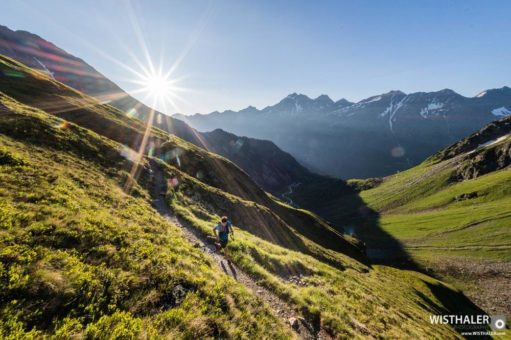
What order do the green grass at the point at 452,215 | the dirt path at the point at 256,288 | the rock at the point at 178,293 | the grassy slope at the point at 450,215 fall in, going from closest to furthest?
the rock at the point at 178,293 → the dirt path at the point at 256,288 → the green grass at the point at 452,215 → the grassy slope at the point at 450,215

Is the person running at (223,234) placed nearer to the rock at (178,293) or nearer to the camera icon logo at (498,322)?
the rock at (178,293)

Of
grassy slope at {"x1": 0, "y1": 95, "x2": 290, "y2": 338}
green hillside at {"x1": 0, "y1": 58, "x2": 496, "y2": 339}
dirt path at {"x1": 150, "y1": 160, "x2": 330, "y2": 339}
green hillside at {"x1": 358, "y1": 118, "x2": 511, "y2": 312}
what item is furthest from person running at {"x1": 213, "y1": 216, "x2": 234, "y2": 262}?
green hillside at {"x1": 358, "y1": 118, "x2": 511, "y2": 312}

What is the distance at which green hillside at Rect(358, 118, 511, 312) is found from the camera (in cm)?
7356

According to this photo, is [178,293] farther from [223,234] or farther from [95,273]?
[223,234]

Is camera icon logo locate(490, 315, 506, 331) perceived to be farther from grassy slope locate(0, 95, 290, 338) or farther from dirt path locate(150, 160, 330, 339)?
grassy slope locate(0, 95, 290, 338)

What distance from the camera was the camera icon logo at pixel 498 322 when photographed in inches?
1838

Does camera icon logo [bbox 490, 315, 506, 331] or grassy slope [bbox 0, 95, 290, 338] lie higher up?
grassy slope [bbox 0, 95, 290, 338]

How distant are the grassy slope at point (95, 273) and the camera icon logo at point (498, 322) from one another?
63.2 meters

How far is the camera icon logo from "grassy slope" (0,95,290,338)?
207 ft

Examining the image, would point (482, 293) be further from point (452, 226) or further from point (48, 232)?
point (48, 232)

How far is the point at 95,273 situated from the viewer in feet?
29.9

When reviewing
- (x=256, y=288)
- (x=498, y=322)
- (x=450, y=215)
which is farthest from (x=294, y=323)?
(x=450, y=215)

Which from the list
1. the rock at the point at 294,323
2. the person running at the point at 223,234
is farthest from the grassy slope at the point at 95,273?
the person running at the point at 223,234

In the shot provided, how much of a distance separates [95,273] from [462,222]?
150966mm
